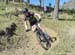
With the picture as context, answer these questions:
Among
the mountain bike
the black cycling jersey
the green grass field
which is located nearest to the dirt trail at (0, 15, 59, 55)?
the green grass field

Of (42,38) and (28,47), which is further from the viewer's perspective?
(28,47)

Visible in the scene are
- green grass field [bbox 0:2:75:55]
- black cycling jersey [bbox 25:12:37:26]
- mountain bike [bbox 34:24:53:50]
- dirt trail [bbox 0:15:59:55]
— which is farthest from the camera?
black cycling jersey [bbox 25:12:37:26]

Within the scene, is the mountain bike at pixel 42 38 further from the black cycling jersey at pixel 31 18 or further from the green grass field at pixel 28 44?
the black cycling jersey at pixel 31 18

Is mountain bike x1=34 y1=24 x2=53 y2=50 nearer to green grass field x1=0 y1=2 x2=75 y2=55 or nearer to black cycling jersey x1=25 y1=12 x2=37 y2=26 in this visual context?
green grass field x1=0 y1=2 x2=75 y2=55

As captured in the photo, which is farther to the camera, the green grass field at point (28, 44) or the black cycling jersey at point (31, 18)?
the black cycling jersey at point (31, 18)

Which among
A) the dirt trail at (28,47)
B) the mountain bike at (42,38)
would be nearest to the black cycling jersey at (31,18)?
the mountain bike at (42,38)

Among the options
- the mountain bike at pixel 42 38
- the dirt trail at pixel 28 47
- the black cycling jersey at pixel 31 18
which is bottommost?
the dirt trail at pixel 28 47

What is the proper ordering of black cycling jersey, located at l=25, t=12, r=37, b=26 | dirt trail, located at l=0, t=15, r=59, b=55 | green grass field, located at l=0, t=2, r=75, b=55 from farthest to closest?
black cycling jersey, located at l=25, t=12, r=37, b=26 → dirt trail, located at l=0, t=15, r=59, b=55 → green grass field, located at l=0, t=2, r=75, b=55

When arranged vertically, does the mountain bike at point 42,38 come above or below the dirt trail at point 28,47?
above

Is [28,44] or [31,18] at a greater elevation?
[31,18]

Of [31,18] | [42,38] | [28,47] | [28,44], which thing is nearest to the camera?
[42,38]

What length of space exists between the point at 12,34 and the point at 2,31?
2.48ft

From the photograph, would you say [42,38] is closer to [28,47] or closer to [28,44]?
[28,47]

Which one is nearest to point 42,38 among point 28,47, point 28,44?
point 28,47
